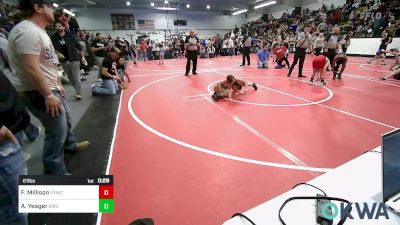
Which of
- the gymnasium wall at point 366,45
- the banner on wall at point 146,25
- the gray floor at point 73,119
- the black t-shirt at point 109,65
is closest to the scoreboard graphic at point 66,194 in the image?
the gray floor at point 73,119

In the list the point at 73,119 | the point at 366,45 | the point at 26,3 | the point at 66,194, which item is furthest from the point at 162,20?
the point at 66,194

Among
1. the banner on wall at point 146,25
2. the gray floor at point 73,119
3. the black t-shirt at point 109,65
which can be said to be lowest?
the gray floor at point 73,119

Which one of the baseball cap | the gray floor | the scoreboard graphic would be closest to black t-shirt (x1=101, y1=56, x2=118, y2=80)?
the gray floor

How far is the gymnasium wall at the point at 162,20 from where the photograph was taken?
2688 centimetres

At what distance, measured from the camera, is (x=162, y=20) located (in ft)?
97.8

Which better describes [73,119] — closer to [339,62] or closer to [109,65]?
[109,65]

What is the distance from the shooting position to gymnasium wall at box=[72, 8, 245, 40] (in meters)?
26.9

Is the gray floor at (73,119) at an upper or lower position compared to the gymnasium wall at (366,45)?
lower

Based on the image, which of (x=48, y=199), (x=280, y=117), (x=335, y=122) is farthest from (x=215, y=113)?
(x=48, y=199)

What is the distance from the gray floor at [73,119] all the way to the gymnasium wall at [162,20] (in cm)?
2081

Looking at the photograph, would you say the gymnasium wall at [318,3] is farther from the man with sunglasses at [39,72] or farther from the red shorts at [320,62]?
the man with sunglasses at [39,72]

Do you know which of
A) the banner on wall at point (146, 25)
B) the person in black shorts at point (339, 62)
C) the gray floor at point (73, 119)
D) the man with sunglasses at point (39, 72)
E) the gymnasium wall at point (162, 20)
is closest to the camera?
the man with sunglasses at point (39, 72)

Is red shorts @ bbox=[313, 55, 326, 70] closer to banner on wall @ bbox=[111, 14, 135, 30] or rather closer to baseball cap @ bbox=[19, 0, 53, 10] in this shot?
baseball cap @ bbox=[19, 0, 53, 10]

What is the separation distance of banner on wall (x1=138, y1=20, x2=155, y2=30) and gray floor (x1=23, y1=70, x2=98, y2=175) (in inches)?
838
